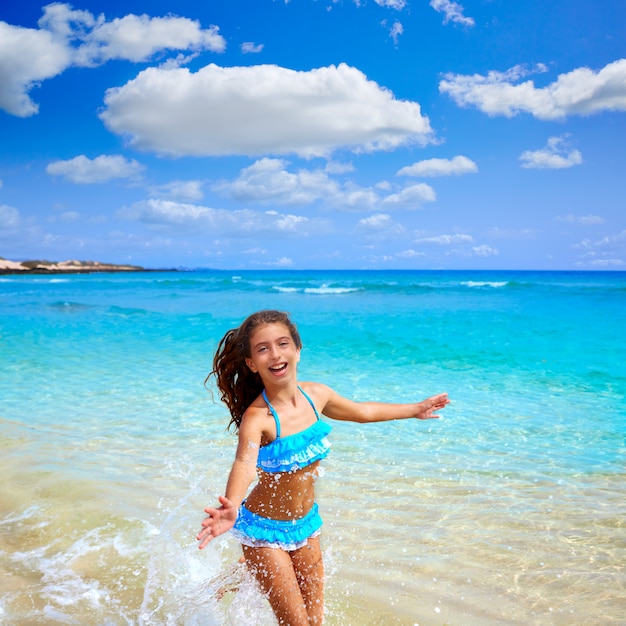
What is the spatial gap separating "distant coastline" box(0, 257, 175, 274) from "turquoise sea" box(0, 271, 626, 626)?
87287mm

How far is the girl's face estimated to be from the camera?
289 cm

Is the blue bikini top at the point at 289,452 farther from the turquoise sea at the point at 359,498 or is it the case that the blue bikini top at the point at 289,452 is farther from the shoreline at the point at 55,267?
the shoreline at the point at 55,267

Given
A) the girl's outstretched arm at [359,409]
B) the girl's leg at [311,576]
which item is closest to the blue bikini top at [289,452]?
the girl's outstretched arm at [359,409]

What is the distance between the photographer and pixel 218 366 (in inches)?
119

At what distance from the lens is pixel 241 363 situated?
3020 mm

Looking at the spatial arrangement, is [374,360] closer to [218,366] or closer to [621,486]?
[621,486]

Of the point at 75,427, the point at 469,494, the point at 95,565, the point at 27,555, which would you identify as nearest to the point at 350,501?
the point at 469,494

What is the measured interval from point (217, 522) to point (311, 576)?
87 centimetres

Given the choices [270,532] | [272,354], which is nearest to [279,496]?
[270,532]

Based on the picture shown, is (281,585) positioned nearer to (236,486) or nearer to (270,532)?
(270,532)

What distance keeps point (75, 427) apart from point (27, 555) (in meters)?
3.38

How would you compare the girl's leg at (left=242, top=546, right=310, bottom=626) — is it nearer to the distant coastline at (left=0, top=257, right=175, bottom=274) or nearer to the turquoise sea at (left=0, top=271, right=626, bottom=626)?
the turquoise sea at (left=0, top=271, right=626, bottom=626)

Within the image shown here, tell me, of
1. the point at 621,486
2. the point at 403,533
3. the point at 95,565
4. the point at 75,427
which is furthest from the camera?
→ the point at 75,427

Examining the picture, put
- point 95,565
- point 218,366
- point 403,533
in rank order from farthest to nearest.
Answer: point 403,533
point 95,565
point 218,366
